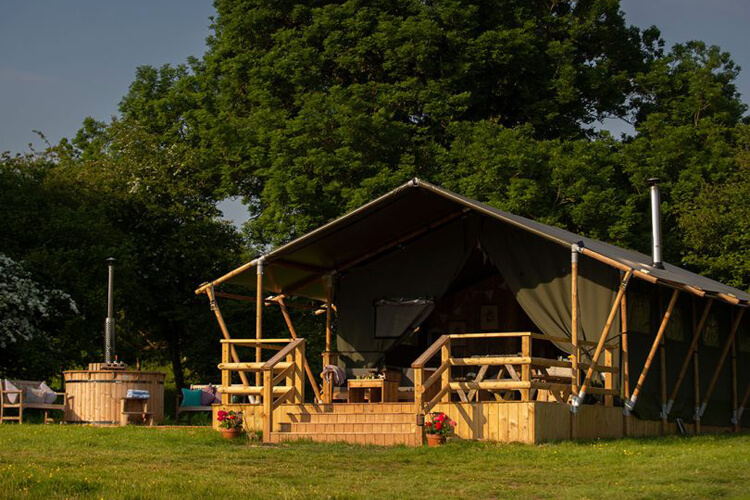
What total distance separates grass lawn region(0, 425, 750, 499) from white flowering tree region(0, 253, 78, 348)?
880 cm

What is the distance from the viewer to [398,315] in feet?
60.0

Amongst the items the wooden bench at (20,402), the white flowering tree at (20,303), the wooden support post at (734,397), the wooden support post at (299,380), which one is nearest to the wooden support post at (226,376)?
the wooden support post at (299,380)

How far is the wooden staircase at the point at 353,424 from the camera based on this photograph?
45.6 ft

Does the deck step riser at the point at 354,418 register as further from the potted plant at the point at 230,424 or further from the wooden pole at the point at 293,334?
the wooden pole at the point at 293,334

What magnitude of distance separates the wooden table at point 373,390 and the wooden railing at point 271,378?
126 cm

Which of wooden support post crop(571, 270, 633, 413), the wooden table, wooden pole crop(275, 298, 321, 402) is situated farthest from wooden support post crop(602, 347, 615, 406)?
wooden pole crop(275, 298, 321, 402)

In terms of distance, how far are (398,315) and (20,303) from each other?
888 centimetres

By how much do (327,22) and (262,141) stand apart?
375cm

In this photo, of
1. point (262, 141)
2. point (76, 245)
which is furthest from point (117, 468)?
point (262, 141)

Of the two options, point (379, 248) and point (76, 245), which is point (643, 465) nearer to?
point (379, 248)

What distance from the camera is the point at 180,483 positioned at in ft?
32.0

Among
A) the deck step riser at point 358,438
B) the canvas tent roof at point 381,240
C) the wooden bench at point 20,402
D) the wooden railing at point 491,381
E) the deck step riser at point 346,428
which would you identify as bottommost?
the deck step riser at point 358,438

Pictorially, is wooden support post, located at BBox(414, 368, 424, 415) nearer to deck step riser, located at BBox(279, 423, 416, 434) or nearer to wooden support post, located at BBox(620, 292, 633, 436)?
deck step riser, located at BBox(279, 423, 416, 434)

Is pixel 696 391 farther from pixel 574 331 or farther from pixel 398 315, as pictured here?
pixel 398 315
